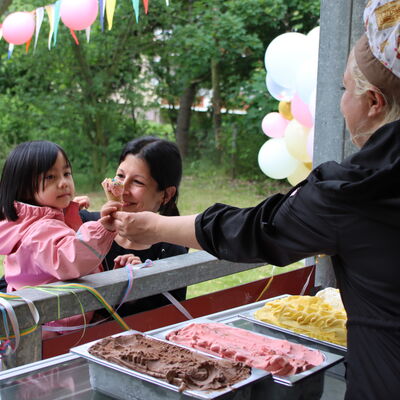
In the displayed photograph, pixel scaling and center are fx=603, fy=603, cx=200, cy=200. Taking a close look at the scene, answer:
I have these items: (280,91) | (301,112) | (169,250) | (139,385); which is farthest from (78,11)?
(139,385)

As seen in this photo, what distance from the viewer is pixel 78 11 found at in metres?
4.70

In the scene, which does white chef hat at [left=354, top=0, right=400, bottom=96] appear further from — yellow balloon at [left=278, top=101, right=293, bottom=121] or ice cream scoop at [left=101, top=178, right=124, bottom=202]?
yellow balloon at [left=278, top=101, right=293, bottom=121]

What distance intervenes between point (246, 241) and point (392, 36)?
20.1 inches

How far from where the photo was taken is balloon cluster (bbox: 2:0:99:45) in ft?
15.4

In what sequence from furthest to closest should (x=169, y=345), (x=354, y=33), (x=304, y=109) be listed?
(x=304, y=109) < (x=354, y=33) < (x=169, y=345)

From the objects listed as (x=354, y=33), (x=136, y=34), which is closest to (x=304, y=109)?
(x=354, y=33)

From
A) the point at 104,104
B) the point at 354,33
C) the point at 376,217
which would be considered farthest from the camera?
the point at 104,104

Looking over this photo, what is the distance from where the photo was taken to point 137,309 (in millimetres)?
2205

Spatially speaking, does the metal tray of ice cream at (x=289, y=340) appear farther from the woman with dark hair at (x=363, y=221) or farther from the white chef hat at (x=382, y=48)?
the white chef hat at (x=382, y=48)

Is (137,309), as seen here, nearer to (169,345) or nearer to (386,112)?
(169,345)

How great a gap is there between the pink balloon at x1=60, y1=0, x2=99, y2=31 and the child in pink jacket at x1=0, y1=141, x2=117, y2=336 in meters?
2.67

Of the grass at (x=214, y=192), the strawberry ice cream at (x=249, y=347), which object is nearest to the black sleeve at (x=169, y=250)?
the strawberry ice cream at (x=249, y=347)

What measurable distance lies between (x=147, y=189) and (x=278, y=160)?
3236 millimetres

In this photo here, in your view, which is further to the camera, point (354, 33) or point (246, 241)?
point (354, 33)
